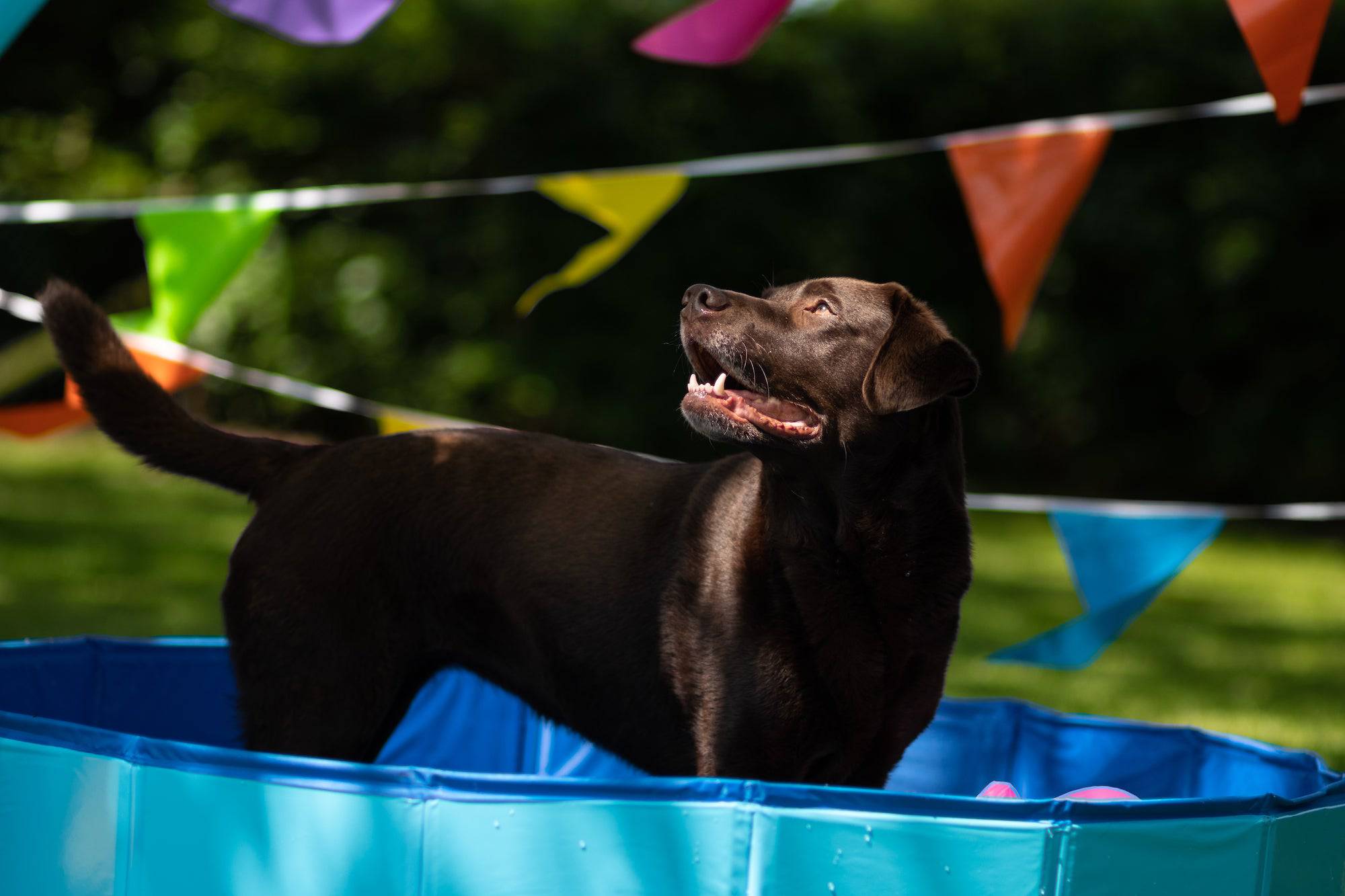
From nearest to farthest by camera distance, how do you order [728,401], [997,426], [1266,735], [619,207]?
[728,401]
[619,207]
[1266,735]
[997,426]

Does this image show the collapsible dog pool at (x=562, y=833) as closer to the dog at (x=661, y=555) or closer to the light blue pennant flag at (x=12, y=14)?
the dog at (x=661, y=555)

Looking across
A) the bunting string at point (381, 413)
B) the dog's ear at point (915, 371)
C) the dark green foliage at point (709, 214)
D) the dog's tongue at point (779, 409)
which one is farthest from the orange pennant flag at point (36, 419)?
the dark green foliage at point (709, 214)

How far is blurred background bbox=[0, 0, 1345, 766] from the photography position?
32.9 ft

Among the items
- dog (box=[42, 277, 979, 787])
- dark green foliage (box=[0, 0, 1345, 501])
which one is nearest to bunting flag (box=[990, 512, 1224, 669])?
dog (box=[42, 277, 979, 787])

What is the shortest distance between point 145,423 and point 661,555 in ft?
3.62

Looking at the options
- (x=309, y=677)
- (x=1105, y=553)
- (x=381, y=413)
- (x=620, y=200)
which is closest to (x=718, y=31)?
(x=620, y=200)

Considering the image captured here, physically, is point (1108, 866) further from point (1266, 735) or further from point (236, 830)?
point (1266, 735)

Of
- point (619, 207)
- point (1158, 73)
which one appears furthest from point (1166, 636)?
point (1158, 73)

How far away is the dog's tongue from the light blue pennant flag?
1.46m

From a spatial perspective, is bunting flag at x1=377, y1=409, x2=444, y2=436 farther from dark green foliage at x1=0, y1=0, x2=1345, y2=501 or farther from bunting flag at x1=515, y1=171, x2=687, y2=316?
dark green foliage at x1=0, y1=0, x2=1345, y2=501

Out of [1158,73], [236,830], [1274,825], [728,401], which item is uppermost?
[1158,73]

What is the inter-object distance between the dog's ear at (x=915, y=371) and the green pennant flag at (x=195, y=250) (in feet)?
7.93

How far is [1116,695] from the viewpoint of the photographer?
231 inches

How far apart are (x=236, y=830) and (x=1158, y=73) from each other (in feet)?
32.1
